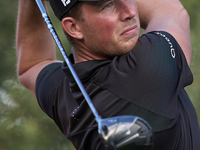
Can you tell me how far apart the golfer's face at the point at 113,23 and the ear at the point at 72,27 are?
2.6 inches

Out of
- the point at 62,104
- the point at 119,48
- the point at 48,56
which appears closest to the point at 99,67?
the point at 119,48

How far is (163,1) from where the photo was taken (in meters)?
2.05

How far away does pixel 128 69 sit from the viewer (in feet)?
5.94

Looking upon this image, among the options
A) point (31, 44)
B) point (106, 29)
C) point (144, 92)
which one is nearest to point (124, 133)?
point (144, 92)

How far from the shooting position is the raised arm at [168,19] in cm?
193

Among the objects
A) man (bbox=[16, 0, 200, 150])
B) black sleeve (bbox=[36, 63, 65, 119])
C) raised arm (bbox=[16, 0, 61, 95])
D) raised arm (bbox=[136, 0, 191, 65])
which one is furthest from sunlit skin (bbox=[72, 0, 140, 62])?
raised arm (bbox=[16, 0, 61, 95])

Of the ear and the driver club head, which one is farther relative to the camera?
the ear

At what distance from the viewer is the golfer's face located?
1812 mm

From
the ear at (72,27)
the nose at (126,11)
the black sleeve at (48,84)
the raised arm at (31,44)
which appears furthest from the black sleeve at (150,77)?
the raised arm at (31,44)

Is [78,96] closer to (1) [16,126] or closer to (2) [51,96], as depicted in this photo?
(2) [51,96]

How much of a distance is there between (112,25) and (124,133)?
476 millimetres

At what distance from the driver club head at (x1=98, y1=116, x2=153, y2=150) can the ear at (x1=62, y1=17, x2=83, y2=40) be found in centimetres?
51

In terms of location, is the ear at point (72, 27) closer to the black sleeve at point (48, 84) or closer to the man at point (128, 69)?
the man at point (128, 69)

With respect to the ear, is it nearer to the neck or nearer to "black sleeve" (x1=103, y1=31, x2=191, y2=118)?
the neck
